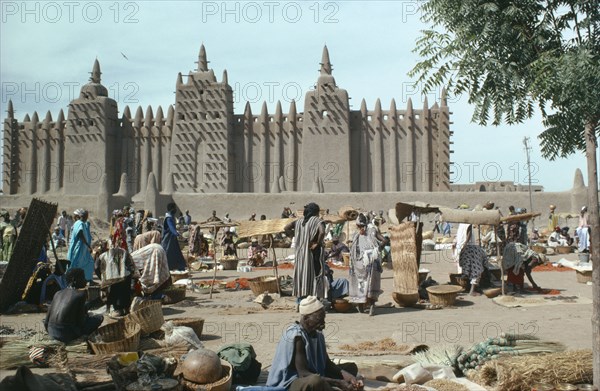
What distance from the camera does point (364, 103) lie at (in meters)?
40.2

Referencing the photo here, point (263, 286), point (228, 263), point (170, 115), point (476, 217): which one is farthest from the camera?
point (170, 115)

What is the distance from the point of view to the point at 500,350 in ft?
21.5

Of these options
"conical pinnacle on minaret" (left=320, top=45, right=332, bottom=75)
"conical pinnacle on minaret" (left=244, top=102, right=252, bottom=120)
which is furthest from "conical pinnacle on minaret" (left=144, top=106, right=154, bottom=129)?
"conical pinnacle on minaret" (left=320, top=45, right=332, bottom=75)

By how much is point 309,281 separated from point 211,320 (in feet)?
5.66

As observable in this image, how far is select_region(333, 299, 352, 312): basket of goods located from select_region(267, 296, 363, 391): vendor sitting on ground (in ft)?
16.2

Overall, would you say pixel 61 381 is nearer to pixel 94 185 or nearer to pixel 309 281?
pixel 309 281

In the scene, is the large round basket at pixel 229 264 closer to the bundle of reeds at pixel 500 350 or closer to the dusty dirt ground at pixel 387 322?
the dusty dirt ground at pixel 387 322

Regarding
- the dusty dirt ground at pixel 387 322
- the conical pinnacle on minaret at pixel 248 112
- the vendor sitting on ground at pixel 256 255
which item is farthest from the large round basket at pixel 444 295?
the conical pinnacle on minaret at pixel 248 112

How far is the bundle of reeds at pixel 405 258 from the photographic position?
37.4ft

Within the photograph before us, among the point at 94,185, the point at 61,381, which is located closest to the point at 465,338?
the point at 61,381

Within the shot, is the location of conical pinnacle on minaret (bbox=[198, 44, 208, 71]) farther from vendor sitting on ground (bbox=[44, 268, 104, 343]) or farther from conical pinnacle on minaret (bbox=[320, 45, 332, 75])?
vendor sitting on ground (bbox=[44, 268, 104, 343])

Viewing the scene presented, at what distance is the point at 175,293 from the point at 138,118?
34817 mm

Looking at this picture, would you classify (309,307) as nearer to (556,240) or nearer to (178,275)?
(178,275)

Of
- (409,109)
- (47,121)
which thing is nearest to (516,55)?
(409,109)
